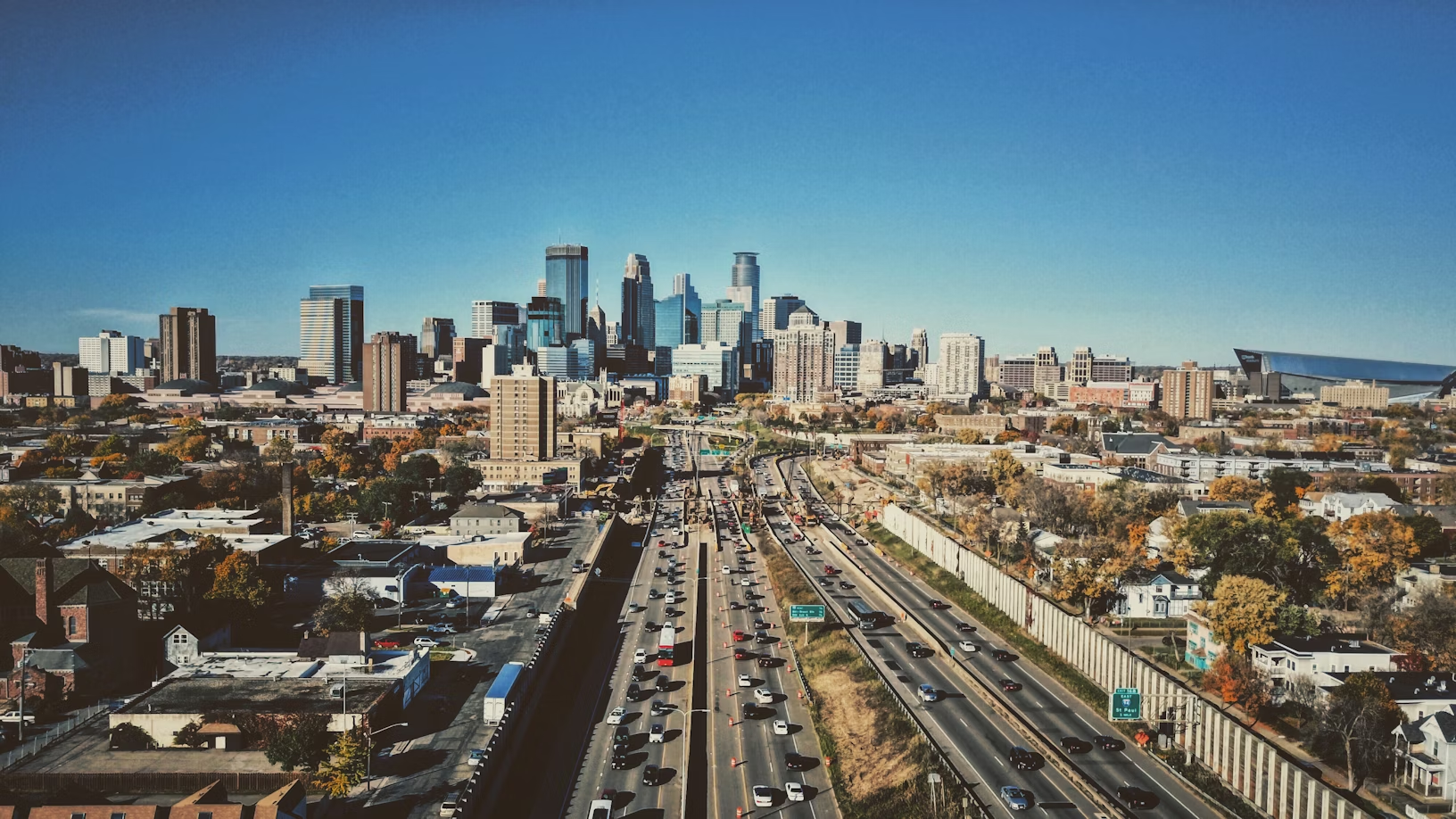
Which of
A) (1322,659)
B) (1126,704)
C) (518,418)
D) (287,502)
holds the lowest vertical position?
(1126,704)

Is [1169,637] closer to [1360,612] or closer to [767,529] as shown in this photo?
[1360,612]

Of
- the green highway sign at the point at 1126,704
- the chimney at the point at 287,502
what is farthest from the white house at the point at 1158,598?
the chimney at the point at 287,502

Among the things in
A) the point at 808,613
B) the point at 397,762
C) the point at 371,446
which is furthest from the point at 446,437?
the point at 397,762

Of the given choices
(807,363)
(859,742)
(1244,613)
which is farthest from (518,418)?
(807,363)

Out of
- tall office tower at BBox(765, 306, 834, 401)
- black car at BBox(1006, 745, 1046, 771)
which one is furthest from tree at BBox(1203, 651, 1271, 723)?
tall office tower at BBox(765, 306, 834, 401)

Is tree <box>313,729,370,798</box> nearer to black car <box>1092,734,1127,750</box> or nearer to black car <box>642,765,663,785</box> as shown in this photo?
black car <box>642,765,663,785</box>

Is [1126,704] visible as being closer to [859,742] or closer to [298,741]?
[859,742]
